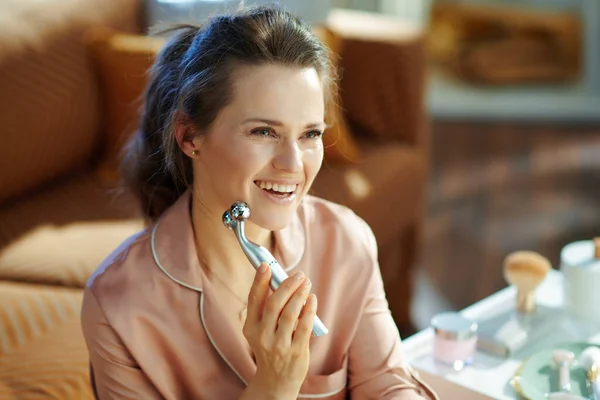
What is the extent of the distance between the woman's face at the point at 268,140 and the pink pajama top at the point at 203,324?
137 millimetres

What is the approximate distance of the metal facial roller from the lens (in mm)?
961

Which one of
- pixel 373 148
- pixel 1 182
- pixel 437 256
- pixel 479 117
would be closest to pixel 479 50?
pixel 479 117

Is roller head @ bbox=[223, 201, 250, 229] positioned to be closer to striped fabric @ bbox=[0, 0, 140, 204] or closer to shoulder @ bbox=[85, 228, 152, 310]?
shoulder @ bbox=[85, 228, 152, 310]

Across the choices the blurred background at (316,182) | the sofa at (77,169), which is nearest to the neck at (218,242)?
the blurred background at (316,182)

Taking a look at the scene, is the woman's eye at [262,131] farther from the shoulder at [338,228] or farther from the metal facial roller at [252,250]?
the shoulder at [338,228]

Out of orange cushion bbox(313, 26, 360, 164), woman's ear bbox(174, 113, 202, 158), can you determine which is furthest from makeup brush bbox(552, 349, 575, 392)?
orange cushion bbox(313, 26, 360, 164)

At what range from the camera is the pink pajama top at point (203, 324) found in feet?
3.45

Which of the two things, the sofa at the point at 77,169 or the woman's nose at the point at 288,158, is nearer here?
the woman's nose at the point at 288,158

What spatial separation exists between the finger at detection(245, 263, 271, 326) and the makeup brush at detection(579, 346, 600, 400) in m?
Answer: 0.53

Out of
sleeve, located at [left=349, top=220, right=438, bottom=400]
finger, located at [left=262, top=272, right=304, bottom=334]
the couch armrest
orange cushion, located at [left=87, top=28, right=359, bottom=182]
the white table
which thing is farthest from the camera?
the couch armrest

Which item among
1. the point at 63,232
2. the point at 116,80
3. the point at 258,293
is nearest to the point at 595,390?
the point at 258,293

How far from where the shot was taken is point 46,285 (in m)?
1.76

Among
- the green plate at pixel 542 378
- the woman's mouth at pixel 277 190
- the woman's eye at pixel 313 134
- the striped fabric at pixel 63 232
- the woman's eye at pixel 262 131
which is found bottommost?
the green plate at pixel 542 378

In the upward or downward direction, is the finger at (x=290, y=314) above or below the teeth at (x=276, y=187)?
below
